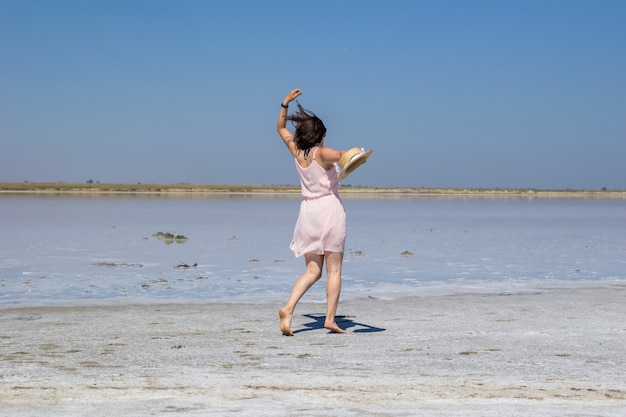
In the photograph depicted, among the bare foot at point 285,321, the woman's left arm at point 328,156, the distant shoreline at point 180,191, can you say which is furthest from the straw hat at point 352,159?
the distant shoreline at point 180,191

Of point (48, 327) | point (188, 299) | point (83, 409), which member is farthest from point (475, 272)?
point (83, 409)

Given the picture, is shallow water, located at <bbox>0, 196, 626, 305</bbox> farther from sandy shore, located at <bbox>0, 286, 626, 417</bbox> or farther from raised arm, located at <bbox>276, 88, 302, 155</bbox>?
raised arm, located at <bbox>276, 88, 302, 155</bbox>

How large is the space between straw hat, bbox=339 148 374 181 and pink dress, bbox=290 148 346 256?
9.4 inches

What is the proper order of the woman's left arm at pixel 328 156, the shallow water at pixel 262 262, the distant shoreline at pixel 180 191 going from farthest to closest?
the distant shoreline at pixel 180 191, the shallow water at pixel 262 262, the woman's left arm at pixel 328 156

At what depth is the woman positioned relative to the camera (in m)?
7.60

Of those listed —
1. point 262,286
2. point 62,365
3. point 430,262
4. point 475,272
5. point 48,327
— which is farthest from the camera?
point 430,262

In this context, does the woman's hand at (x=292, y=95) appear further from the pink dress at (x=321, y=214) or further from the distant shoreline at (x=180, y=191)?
the distant shoreline at (x=180, y=191)

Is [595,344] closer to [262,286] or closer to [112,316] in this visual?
[112,316]

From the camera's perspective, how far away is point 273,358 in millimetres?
6242

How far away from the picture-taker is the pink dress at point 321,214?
25.0 feet

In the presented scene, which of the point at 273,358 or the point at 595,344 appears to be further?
the point at 595,344

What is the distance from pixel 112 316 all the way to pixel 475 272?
7.22m

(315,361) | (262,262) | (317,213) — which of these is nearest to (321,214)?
(317,213)

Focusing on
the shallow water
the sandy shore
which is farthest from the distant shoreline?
the sandy shore
